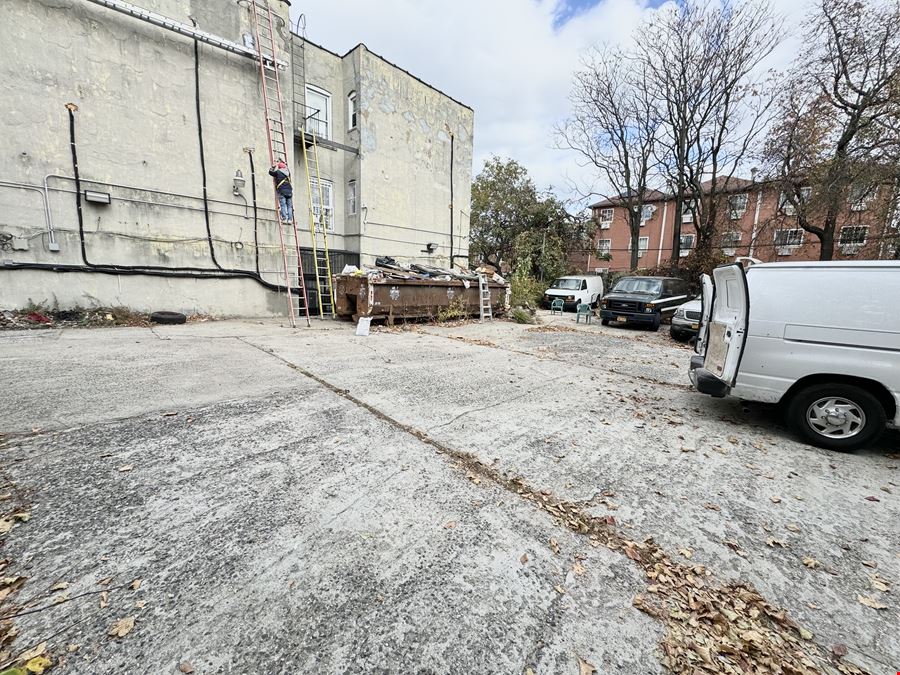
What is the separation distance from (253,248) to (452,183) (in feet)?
29.3

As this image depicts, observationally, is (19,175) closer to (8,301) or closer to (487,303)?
(8,301)

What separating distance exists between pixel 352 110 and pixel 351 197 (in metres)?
2.95

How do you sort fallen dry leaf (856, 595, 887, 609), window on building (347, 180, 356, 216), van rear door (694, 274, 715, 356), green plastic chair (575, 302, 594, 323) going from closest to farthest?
fallen dry leaf (856, 595, 887, 609)
van rear door (694, 274, 715, 356)
window on building (347, 180, 356, 216)
green plastic chair (575, 302, 594, 323)

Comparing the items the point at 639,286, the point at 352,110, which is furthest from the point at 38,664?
the point at 352,110

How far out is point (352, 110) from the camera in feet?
42.4

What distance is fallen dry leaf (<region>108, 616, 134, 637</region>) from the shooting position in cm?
150

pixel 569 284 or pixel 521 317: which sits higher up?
pixel 569 284

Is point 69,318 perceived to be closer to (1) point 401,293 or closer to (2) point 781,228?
(1) point 401,293

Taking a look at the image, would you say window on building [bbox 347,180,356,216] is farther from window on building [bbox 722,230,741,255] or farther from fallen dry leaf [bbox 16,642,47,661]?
window on building [bbox 722,230,741,255]

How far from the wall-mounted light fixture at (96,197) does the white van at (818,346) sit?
12.3 m

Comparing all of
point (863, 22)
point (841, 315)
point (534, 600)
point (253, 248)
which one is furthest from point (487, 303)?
point (863, 22)

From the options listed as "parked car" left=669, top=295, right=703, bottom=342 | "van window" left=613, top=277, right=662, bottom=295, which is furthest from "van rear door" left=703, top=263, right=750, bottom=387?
"van window" left=613, top=277, right=662, bottom=295

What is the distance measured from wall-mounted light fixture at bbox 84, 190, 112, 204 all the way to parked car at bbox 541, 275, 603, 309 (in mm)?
15572


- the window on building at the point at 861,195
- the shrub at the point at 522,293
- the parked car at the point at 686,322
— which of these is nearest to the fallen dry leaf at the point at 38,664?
the parked car at the point at 686,322
